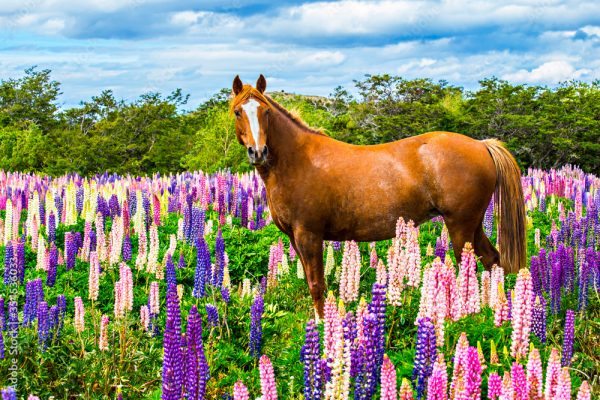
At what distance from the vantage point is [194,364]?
371 centimetres

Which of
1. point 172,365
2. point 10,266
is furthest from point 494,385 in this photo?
point 10,266

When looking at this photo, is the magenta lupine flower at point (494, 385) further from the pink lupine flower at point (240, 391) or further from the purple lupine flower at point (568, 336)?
the purple lupine flower at point (568, 336)

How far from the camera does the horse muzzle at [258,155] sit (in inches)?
262

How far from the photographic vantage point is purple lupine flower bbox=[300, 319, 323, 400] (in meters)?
3.48

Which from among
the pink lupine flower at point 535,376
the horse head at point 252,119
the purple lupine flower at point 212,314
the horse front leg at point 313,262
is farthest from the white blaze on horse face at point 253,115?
the pink lupine flower at point 535,376

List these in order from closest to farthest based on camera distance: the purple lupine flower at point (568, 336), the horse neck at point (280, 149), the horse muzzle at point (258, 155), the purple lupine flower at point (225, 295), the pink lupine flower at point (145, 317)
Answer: the purple lupine flower at point (568, 336), the pink lupine flower at point (145, 317), the purple lupine flower at point (225, 295), the horse muzzle at point (258, 155), the horse neck at point (280, 149)

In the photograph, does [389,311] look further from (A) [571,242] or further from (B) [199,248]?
(A) [571,242]

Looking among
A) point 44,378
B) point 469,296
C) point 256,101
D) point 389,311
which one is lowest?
point 44,378

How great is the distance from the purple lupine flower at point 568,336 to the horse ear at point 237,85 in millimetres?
4073

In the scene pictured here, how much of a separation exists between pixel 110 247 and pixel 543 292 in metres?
4.86

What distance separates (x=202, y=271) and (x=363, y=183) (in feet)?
6.83

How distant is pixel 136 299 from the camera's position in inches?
281

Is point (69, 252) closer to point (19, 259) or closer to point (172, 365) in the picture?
point (19, 259)

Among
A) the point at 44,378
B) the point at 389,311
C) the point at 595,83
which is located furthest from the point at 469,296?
the point at 595,83
